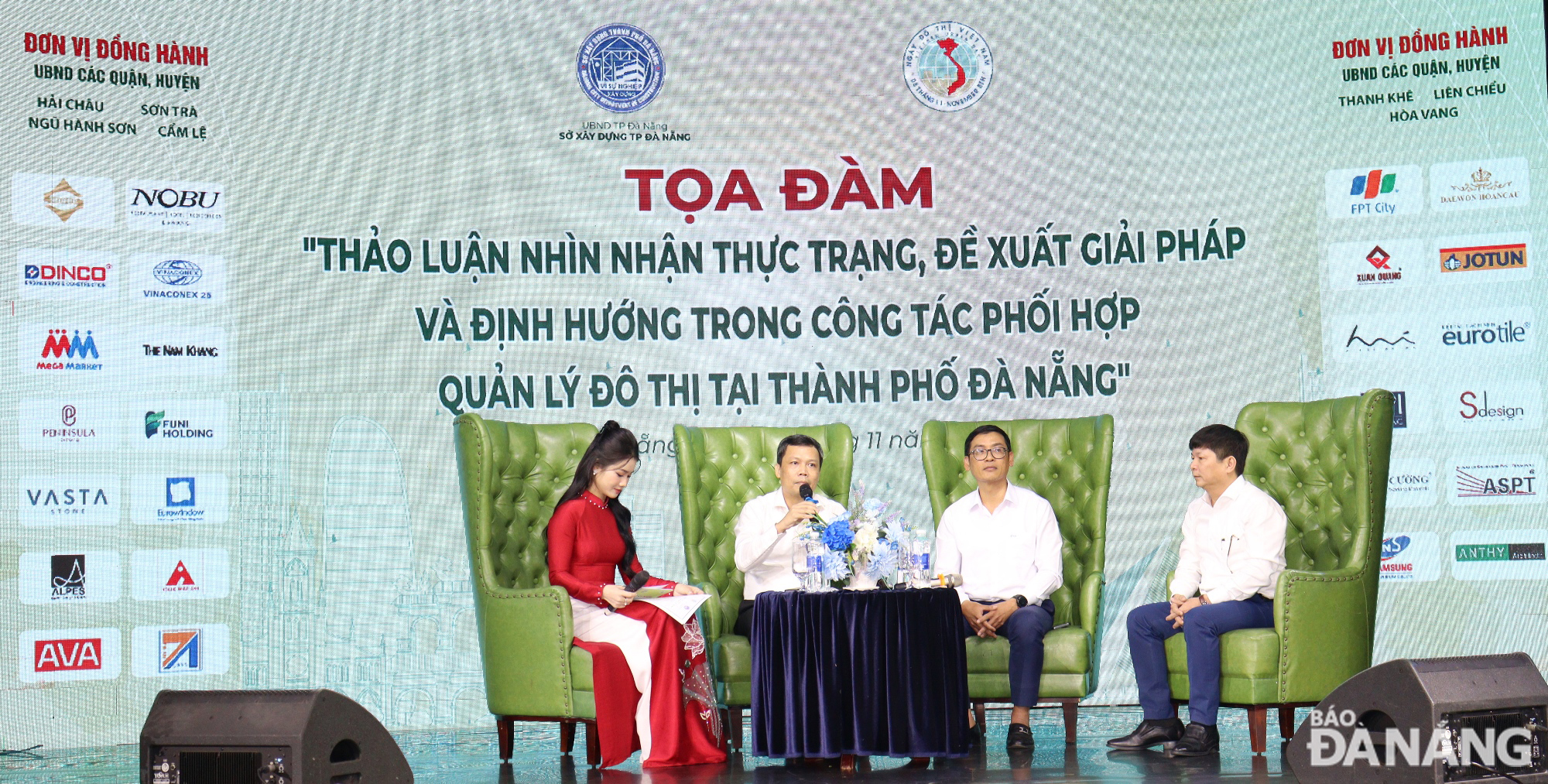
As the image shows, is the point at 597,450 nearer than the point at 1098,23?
Yes

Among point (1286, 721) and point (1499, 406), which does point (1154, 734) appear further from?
point (1499, 406)

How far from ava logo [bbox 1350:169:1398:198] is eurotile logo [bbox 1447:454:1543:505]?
128 centimetres

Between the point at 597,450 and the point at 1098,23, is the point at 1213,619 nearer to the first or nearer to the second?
the point at 597,450

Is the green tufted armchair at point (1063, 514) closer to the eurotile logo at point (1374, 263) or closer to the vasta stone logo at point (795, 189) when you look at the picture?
the vasta stone logo at point (795, 189)

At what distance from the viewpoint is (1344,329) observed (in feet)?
20.3

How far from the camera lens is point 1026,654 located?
464 cm

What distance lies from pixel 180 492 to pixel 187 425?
0.29 meters

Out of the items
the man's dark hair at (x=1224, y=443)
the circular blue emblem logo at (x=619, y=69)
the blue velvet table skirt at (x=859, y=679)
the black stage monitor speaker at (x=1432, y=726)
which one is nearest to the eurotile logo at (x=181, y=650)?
the blue velvet table skirt at (x=859, y=679)

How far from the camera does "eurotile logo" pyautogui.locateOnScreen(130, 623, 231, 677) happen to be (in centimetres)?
565

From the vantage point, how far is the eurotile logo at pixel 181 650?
18.5 feet

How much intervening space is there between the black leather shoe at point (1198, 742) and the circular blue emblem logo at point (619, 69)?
3686 mm

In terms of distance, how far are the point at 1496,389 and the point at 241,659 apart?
18.7ft

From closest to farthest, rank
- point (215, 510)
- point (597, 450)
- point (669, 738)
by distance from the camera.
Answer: point (669, 738)
point (597, 450)
point (215, 510)

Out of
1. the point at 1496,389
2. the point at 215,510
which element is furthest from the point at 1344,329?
the point at 215,510
